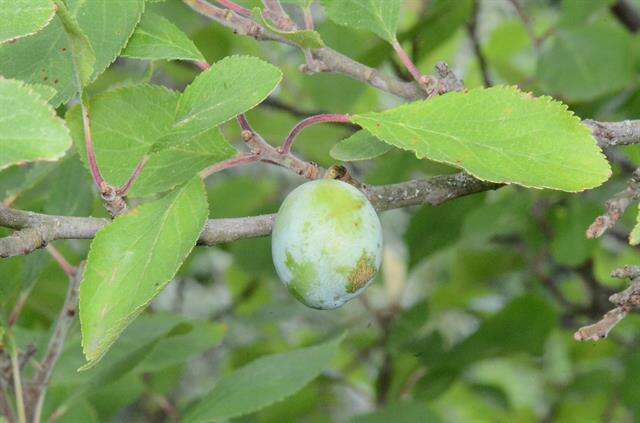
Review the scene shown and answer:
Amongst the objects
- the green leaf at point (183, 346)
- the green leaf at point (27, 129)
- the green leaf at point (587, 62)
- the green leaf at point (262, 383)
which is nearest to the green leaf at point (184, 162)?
the green leaf at point (27, 129)

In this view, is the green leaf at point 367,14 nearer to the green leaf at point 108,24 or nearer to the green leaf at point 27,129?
the green leaf at point 108,24

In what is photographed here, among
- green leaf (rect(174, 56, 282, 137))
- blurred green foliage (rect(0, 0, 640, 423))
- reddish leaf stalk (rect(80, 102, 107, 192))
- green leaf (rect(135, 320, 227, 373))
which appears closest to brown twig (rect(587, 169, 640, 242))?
blurred green foliage (rect(0, 0, 640, 423))

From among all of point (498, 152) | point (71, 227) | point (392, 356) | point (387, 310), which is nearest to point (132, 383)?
point (392, 356)

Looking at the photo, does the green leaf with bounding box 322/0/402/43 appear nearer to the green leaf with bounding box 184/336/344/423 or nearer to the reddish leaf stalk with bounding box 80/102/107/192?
the reddish leaf stalk with bounding box 80/102/107/192

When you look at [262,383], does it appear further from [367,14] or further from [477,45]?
[477,45]

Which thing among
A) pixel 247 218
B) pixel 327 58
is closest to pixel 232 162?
pixel 247 218

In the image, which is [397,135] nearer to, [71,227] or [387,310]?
[71,227]
